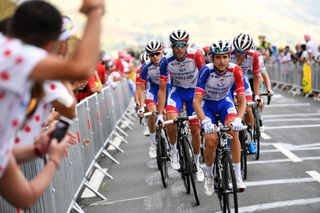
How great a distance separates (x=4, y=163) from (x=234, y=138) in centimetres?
469

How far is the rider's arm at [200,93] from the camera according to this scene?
24.3ft

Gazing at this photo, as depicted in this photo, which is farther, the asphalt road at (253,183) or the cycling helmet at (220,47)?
the asphalt road at (253,183)

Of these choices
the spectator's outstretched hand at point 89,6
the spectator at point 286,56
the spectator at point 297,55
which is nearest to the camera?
the spectator's outstretched hand at point 89,6

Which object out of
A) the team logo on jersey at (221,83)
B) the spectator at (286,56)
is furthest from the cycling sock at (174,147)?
the spectator at (286,56)

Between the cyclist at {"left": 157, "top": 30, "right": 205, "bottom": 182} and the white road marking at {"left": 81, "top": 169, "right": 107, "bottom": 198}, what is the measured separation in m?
1.27

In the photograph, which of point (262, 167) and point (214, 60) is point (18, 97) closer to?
point (214, 60)

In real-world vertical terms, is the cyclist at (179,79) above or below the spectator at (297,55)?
above

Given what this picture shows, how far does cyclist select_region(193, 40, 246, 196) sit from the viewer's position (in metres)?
7.46

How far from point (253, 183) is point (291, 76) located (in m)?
18.1

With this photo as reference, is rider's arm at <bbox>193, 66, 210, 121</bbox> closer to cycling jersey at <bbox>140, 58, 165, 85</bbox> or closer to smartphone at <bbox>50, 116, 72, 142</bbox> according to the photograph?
cycling jersey at <bbox>140, 58, 165, 85</bbox>

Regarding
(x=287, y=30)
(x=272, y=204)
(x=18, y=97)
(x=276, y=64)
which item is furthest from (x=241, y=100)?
(x=287, y=30)

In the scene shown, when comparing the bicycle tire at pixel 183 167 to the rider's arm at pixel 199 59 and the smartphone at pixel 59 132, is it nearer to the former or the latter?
the rider's arm at pixel 199 59

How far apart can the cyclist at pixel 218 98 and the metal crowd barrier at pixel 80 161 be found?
66.0 inches

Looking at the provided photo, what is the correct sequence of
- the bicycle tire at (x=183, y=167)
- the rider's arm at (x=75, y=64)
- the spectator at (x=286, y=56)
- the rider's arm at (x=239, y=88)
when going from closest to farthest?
the rider's arm at (x=75, y=64)
the rider's arm at (x=239, y=88)
the bicycle tire at (x=183, y=167)
the spectator at (x=286, y=56)
